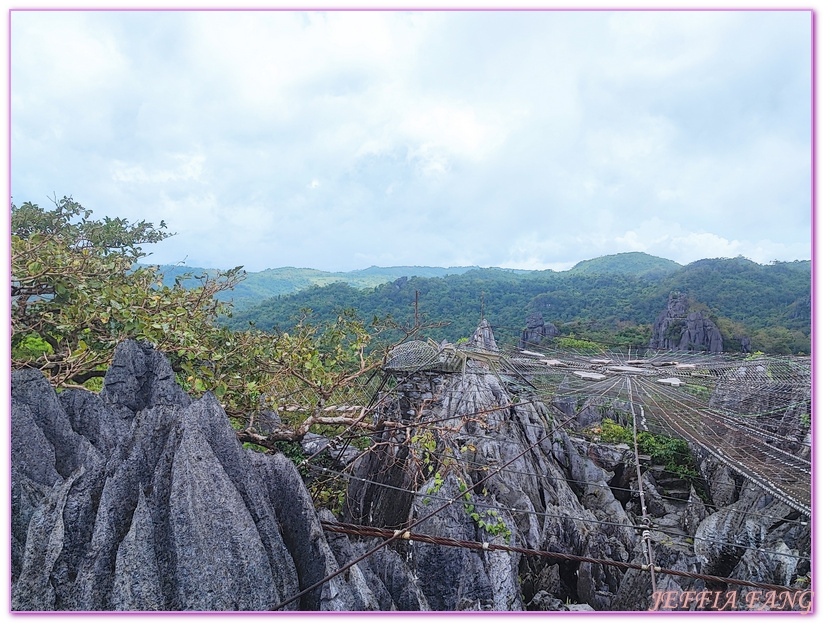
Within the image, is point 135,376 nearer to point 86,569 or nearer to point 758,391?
point 86,569

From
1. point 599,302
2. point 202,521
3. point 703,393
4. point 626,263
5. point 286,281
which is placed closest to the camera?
point 202,521

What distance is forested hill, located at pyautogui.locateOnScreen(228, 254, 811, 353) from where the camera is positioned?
26.8m

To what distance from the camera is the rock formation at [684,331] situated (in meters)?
26.8


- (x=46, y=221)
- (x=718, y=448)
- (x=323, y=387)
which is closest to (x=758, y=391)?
(x=718, y=448)

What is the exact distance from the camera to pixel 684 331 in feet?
94.2

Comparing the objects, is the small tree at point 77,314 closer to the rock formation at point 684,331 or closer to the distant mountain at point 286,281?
the rock formation at point 684,331

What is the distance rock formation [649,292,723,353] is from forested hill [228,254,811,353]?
68 centimetres

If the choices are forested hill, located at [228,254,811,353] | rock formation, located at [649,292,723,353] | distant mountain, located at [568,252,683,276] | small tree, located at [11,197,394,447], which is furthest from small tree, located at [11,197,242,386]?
distant mountain, located at [568,252,683,276]

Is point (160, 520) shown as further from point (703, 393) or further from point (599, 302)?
point (599, 302)

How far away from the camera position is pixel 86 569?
2.14 metres

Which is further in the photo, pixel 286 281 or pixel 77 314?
pixel 286 281

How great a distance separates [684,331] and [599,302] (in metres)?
13.9

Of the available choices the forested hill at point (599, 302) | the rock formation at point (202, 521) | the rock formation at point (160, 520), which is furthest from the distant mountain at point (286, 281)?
the rock formation at point (160, 520)

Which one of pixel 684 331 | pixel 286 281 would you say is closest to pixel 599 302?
pixel 684 331
